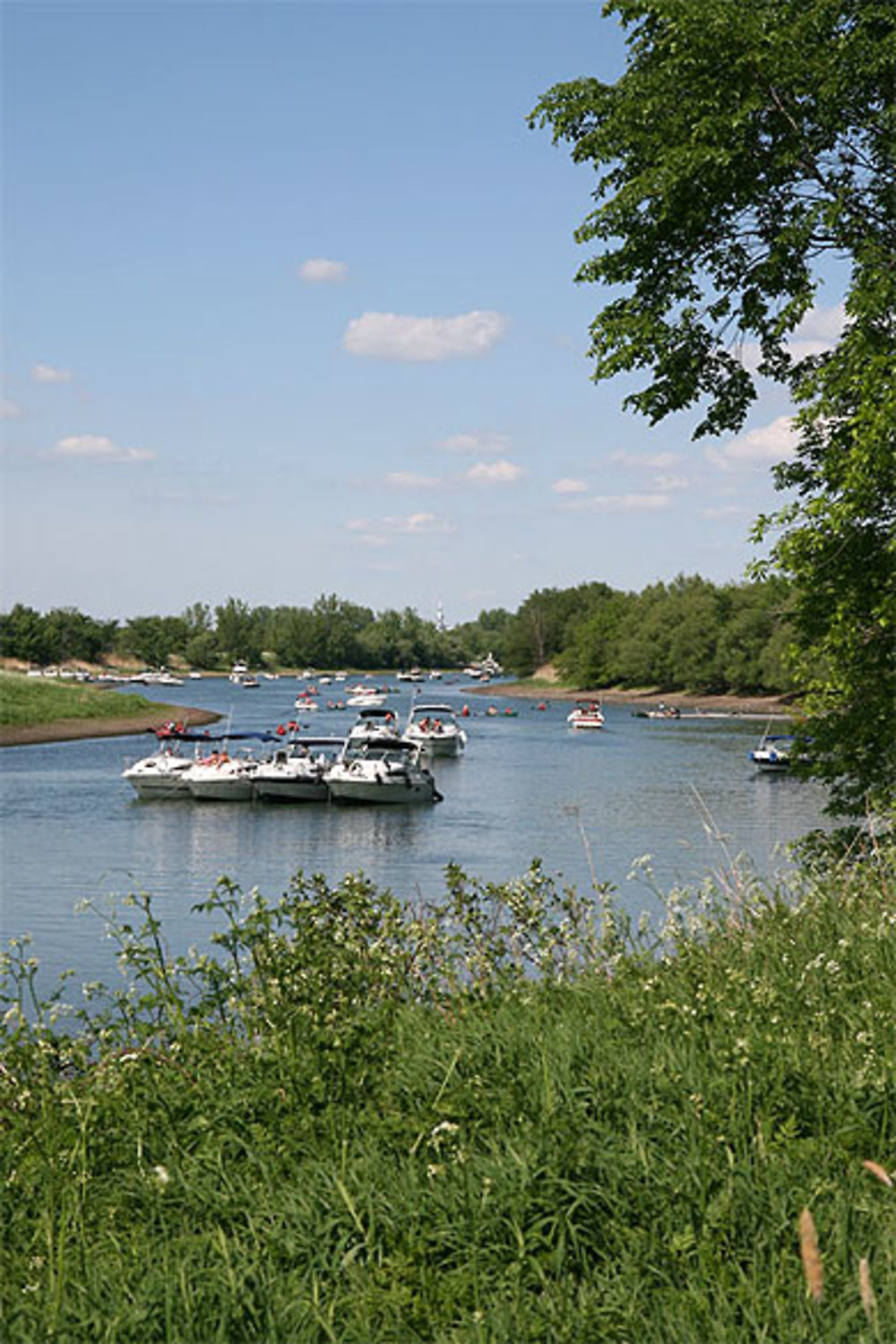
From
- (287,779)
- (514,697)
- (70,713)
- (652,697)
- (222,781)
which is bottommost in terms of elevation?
(222,781)

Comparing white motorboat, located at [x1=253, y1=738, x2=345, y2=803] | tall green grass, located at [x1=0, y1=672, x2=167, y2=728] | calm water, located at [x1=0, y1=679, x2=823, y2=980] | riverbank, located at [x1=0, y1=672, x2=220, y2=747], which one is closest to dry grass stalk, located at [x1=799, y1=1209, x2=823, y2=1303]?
calm water, located at [x1=0, y1=679, x2=823, y2=980]

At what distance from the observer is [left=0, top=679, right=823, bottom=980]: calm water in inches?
1217

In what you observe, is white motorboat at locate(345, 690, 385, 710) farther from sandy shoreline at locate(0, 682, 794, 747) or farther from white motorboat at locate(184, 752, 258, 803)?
white motorboat at locate(184, 752, 258, 803)

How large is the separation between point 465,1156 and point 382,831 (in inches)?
1691

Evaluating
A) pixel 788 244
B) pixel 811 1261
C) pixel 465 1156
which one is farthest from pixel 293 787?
pixel 811 1261

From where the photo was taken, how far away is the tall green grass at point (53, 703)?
9381cm

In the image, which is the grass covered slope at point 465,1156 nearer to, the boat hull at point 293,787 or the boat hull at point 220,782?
the boat hull at point 293,787

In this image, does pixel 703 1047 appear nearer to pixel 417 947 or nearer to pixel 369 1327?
pixel 369 1327

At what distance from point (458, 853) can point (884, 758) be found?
77.9 feet

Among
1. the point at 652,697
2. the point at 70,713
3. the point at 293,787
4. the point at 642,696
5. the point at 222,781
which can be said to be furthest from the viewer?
the point at 642,696

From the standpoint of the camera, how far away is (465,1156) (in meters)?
4.54

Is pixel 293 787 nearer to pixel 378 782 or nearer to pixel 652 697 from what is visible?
pixel 378 782

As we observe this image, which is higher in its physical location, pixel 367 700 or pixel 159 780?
pixel 367 700

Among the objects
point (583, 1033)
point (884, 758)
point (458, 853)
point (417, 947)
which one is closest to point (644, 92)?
point (884, 758)
